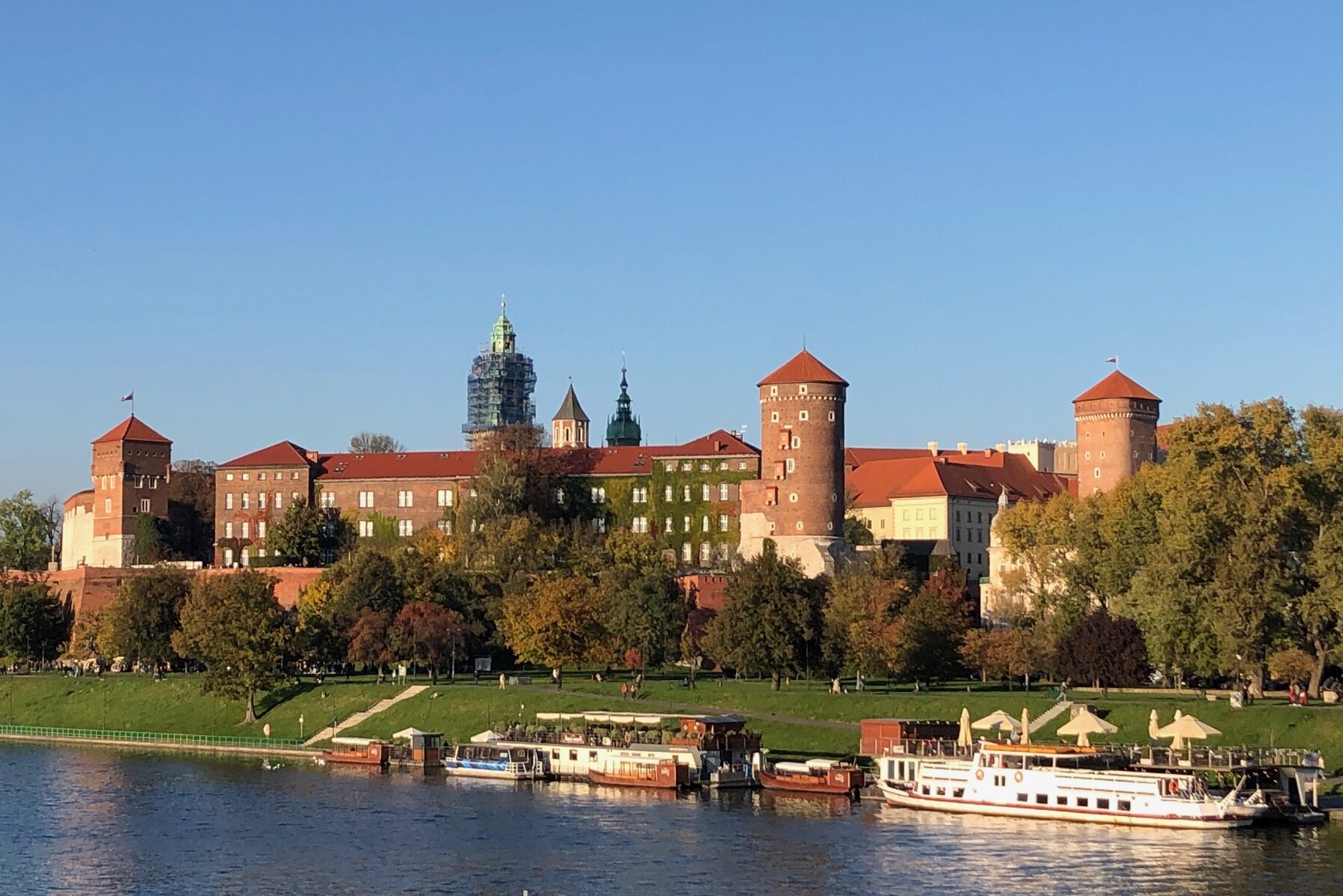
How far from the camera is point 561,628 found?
9906 centimetres

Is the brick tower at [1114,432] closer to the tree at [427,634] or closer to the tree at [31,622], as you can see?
the tree at [427,634]

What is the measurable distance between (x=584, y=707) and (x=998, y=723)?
20994 mm

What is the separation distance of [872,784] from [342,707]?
30.4 m

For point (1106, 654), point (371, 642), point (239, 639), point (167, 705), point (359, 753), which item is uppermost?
point (239, 639)

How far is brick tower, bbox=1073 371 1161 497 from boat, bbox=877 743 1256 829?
59.2 meters

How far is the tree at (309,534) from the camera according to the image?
440 feet

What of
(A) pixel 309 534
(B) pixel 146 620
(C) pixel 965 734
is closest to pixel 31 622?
(B) pixel 146 620

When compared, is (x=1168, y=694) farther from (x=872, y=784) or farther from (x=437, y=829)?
(x=437, y=829)

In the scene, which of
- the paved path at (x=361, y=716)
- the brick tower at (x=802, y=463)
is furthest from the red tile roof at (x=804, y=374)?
the paved path at (x=361, y=716)

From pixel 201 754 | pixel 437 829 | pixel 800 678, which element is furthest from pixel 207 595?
pixel 437 829

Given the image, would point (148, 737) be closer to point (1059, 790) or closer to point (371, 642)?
point (371, 642)

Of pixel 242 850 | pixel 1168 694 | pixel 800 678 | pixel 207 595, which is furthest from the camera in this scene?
pixel 207 595

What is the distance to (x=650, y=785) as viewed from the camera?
73000mm

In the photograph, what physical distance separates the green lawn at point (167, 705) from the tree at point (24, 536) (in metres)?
42.5
